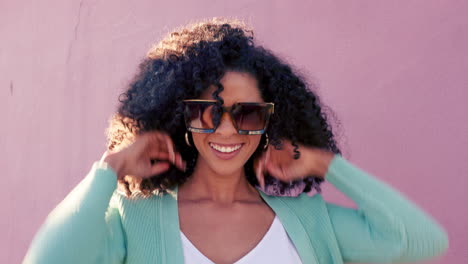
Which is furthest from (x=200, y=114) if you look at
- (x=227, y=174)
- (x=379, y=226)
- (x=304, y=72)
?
(x=304, y=72)

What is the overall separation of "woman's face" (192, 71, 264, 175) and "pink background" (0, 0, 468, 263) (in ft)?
2.85

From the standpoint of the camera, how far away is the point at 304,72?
2.81 m

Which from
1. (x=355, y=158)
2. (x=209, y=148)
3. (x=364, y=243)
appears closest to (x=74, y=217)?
(x=209, y=148)

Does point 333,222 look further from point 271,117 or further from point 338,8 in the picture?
point 338,8

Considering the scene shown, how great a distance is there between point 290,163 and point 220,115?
0.45 meters

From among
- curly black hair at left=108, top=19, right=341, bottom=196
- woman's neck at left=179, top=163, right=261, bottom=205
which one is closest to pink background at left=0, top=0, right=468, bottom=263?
curly black hair at left=108, top=19, right=341, bottom=196

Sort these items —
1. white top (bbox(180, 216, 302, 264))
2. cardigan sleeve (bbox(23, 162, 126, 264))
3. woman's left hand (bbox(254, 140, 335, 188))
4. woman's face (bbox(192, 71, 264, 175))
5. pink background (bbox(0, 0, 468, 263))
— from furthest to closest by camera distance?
pink background (bbox(0, 0, 468, 263)), woman's left hand (bbox(254, 140, 335, 188)), woman's face (bbox(192, 71, 264, 175)), white top (bbox(180, 216, 302, 264)), cardigan sleeve (bbox(23, 162, 126, 264))

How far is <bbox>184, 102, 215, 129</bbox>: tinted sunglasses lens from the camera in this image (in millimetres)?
2080

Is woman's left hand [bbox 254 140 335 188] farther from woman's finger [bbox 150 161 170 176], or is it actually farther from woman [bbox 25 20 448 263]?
woman's finger [bbox 150 161 170 176]

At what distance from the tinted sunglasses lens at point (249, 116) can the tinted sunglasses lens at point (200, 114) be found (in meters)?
0.09

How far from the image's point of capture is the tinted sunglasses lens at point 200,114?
208 cm

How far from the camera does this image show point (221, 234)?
2180mm

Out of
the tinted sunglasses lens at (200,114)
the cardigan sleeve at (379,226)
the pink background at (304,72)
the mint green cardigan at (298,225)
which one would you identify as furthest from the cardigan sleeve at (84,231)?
the pink background at (304,72)

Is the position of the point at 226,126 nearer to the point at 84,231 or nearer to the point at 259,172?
the point at 259,172
